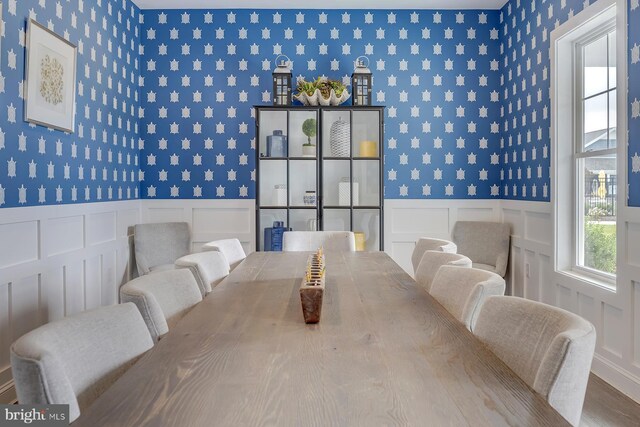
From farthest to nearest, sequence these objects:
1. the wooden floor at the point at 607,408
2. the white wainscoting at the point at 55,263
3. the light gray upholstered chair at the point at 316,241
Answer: the light gray upholstered chair at the point at 316,241, the white wainscoting at the point at 55,263, the wooden floor at the point at 607,408

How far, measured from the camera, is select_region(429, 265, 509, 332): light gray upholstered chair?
1.54 meters

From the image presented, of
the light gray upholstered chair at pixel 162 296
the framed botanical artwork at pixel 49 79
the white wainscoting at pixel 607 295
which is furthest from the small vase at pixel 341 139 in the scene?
the light gray upholstered chair at pixel 162 296

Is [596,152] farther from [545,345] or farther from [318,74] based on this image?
[545,345]

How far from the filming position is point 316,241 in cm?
363

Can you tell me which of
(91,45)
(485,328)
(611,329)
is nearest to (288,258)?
(485,328)

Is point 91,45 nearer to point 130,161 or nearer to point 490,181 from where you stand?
point 130,161

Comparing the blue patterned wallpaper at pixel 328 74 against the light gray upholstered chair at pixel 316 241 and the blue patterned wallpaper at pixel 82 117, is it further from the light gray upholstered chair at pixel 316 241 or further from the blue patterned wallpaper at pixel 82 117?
the light gray upholstered chair at pixel 316 241

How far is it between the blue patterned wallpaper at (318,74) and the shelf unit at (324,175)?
362 mm

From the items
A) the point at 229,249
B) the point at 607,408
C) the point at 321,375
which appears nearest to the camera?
the point at 321,375

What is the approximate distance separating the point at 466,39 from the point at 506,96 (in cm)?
71

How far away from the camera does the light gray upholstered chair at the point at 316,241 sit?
3.59 m

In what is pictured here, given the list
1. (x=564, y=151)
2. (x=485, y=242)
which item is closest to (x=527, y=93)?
(x=564, y=151)

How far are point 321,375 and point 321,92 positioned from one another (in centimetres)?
384

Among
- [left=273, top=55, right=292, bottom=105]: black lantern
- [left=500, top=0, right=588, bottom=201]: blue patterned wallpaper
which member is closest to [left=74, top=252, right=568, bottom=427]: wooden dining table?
[left=500, top=0, right=588, bottom=201]: blue patterned wallpaper
